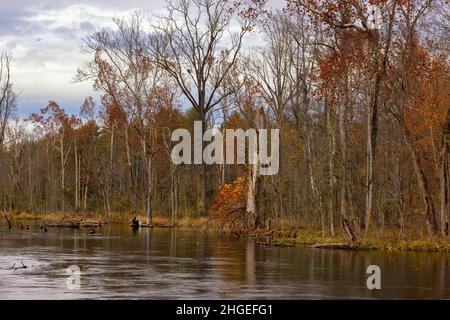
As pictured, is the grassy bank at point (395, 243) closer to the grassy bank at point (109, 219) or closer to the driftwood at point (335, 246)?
the driftwood at point (335, 246)

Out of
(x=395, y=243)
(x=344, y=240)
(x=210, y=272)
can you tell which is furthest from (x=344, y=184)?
(x=210, y=272)

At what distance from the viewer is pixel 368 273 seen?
65.3ft

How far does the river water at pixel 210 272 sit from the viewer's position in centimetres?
1576

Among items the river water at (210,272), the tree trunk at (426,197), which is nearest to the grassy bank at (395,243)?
the tree trunk at (426,197)

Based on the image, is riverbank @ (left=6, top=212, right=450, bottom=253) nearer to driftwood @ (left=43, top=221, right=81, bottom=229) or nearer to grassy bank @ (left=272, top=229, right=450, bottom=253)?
grassy bank @ (left=272, top=229, right=450, bottom=253)

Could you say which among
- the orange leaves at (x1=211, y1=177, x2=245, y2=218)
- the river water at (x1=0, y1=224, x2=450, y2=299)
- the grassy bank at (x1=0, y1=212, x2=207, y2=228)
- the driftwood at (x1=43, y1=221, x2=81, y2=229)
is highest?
the orange leaves at (x1=211, y1=177, x2=245, y2=218)

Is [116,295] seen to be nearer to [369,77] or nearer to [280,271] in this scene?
[280,271]

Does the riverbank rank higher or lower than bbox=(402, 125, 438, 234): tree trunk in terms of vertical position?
lower

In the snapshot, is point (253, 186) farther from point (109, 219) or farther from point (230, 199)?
point (109, 219)

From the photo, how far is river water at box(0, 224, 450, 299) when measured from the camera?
1576 cm

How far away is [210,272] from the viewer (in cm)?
2009

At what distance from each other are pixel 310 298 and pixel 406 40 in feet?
60.3

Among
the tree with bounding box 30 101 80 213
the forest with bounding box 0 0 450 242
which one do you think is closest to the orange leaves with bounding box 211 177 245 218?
the forest with bounding box 0 0 450 242
